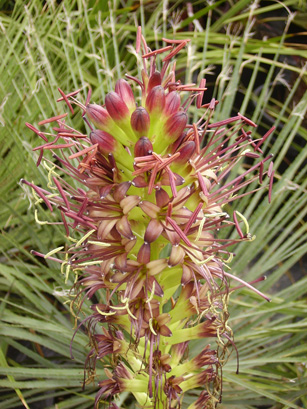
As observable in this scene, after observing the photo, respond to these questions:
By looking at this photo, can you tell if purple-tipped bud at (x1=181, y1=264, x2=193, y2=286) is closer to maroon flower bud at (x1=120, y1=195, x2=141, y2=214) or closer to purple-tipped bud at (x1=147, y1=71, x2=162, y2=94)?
maroon flower bud at (x1=120, y1=195, x2=141, y2=214)

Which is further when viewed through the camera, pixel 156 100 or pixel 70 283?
pixel 70 283

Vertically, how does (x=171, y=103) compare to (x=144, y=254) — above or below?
above

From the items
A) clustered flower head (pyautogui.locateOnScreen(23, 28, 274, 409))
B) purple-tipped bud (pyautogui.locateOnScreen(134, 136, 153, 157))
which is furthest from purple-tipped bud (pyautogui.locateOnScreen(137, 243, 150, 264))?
purple-tipped bud (pyautogui.locateOnScreen(134, 136, 153, 157))

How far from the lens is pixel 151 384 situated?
1.96 ft

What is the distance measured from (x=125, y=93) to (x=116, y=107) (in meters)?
0.03

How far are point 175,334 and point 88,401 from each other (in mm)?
356

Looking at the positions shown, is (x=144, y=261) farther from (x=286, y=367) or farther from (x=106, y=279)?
(x=286, y=367)

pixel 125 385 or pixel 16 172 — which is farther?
pixel 16 172

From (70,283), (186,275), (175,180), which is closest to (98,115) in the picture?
(175,180)

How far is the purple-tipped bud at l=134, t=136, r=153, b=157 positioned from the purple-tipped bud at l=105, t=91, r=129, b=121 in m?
0.05

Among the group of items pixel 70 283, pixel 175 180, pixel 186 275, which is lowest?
pixel 70 283

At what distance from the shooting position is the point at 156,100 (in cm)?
56

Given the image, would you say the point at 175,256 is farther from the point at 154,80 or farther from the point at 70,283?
the point at 70,283

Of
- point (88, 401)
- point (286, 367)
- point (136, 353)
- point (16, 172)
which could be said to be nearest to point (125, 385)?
point (136, 353)
